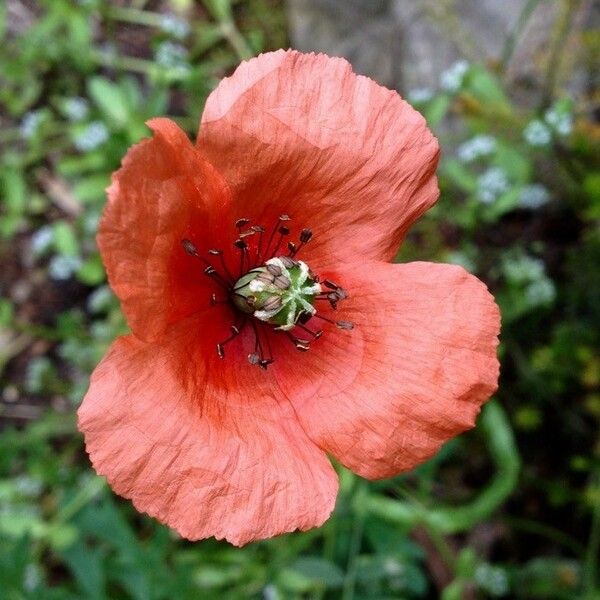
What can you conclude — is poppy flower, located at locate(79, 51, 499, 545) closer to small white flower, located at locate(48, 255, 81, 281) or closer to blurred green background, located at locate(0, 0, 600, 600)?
blurred green background, located at locate(0, 0, 600, 600)

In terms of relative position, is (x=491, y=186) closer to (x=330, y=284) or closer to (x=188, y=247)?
(x=330, y=284)

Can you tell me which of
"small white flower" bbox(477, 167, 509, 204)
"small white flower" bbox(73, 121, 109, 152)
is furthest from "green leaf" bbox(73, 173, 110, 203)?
"small white flower" bbox(477, 167, 509, 204)

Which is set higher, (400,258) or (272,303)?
(272,303)

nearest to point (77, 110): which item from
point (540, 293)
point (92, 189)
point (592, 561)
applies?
point (92, 189)

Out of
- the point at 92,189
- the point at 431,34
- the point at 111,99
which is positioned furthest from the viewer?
the point at 431,34

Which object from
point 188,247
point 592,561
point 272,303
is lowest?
point 592,561

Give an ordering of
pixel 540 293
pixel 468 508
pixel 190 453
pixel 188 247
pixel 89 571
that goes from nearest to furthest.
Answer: pixel 190 453 → pixel 188 247 → pixel 89 571 → pixel 468 508 → pixel 540 293

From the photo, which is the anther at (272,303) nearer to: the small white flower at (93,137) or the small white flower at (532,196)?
the small white flower at (532,196)
